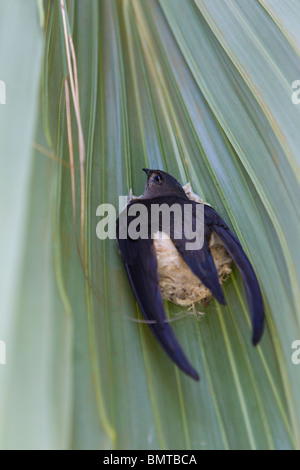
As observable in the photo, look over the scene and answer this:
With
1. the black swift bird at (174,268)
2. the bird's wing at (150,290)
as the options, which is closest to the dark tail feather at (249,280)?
the black swift bird at (174,268)

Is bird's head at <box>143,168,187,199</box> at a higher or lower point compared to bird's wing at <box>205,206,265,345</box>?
higher

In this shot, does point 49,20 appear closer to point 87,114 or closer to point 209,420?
point 87,114

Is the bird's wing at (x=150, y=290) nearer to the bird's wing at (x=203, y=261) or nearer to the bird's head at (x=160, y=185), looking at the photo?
the bird's wing at (x=203, y=261)

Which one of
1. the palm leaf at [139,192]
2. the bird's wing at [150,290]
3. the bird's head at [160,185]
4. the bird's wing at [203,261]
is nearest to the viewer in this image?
the palm leaf at [139,192]

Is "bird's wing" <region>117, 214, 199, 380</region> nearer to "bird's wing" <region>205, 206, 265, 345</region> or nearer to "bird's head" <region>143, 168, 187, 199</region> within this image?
"bird's wing" <region>205, 206, 265, 345</region>

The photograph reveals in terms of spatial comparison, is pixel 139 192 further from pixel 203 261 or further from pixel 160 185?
pixel 203 261

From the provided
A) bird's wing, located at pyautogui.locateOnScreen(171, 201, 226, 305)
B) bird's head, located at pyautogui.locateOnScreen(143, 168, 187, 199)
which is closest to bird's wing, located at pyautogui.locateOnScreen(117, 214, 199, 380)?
bird's wing, located at pyautogui.locateOnScreen(171, 201, 226, 305)

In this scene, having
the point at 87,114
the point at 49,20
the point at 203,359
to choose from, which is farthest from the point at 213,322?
the point at 49,20

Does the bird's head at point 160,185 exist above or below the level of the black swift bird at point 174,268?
above
